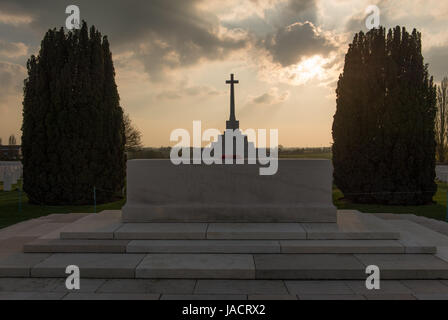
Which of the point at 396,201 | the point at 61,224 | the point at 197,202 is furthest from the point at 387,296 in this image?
the point at 396,201

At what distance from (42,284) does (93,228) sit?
5.76ft

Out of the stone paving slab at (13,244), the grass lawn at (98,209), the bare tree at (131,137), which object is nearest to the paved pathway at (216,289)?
the stone paving slab at (13,244)

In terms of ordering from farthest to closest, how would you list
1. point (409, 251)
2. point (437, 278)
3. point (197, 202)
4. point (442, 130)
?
point (442, 130)
point (197, 202)
point (409, 251)
point (437, 278)

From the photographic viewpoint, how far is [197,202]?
7098 millimetres

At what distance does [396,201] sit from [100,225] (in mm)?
11019

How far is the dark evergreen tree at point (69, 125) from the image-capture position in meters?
12.6

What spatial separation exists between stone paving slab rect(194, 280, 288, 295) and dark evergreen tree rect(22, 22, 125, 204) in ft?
31.5

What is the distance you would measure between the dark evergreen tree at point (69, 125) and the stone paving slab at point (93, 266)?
793cm

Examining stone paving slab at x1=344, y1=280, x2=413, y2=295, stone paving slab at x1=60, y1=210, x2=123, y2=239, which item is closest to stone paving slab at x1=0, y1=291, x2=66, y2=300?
stone paving slab at x1=60, y1=210, x2=123, y2=239

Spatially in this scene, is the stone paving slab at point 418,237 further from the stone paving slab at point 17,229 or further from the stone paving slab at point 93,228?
the stone paving slab at point 17,229

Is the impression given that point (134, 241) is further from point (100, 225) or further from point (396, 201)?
point (396, 201)

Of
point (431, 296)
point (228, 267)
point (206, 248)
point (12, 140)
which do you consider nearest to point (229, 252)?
point (206, 248)

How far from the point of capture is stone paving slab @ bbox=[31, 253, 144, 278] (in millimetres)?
4867

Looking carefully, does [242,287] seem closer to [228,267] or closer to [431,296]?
[228,267]
